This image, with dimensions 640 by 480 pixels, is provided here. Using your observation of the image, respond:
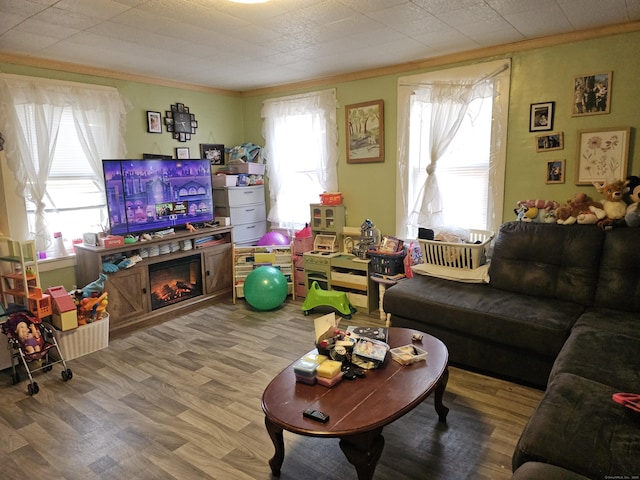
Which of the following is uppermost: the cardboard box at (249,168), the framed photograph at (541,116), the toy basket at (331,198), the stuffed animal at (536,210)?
the framed photograph at (541,116)

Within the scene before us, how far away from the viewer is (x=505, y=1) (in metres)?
2.47

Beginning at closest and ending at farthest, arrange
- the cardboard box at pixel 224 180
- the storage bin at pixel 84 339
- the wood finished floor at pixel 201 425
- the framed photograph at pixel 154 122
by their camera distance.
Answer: the wood finished floor at pixel 201 425 → the storage bin at pixel 84 339 → the framed photograph at pixel 154 122 → the cardboard box at pixel 224 180

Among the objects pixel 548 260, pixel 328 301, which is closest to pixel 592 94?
pixel 548 260

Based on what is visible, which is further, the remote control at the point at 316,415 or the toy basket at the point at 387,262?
the toy basket at the point at 387,262

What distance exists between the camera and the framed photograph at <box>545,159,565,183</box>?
10.7 ft

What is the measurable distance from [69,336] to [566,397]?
333 cm

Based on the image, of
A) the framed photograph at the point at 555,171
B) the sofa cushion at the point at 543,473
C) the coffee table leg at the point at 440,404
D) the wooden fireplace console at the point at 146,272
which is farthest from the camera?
the wooden fireplace console at the point at 146,272

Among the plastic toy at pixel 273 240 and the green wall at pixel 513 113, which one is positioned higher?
the green wall at pixel 513 113

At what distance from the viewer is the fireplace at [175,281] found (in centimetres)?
407

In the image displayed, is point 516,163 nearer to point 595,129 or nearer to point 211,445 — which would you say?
point 595,129

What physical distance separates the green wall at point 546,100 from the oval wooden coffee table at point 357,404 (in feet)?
6.65

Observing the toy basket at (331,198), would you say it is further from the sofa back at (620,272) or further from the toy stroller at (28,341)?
the toy stroller at (28,341)

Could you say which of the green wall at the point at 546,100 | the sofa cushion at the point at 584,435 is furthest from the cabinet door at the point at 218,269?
the sofa cushion at the point at 584,435

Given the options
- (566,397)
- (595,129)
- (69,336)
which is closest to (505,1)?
(595,129)
